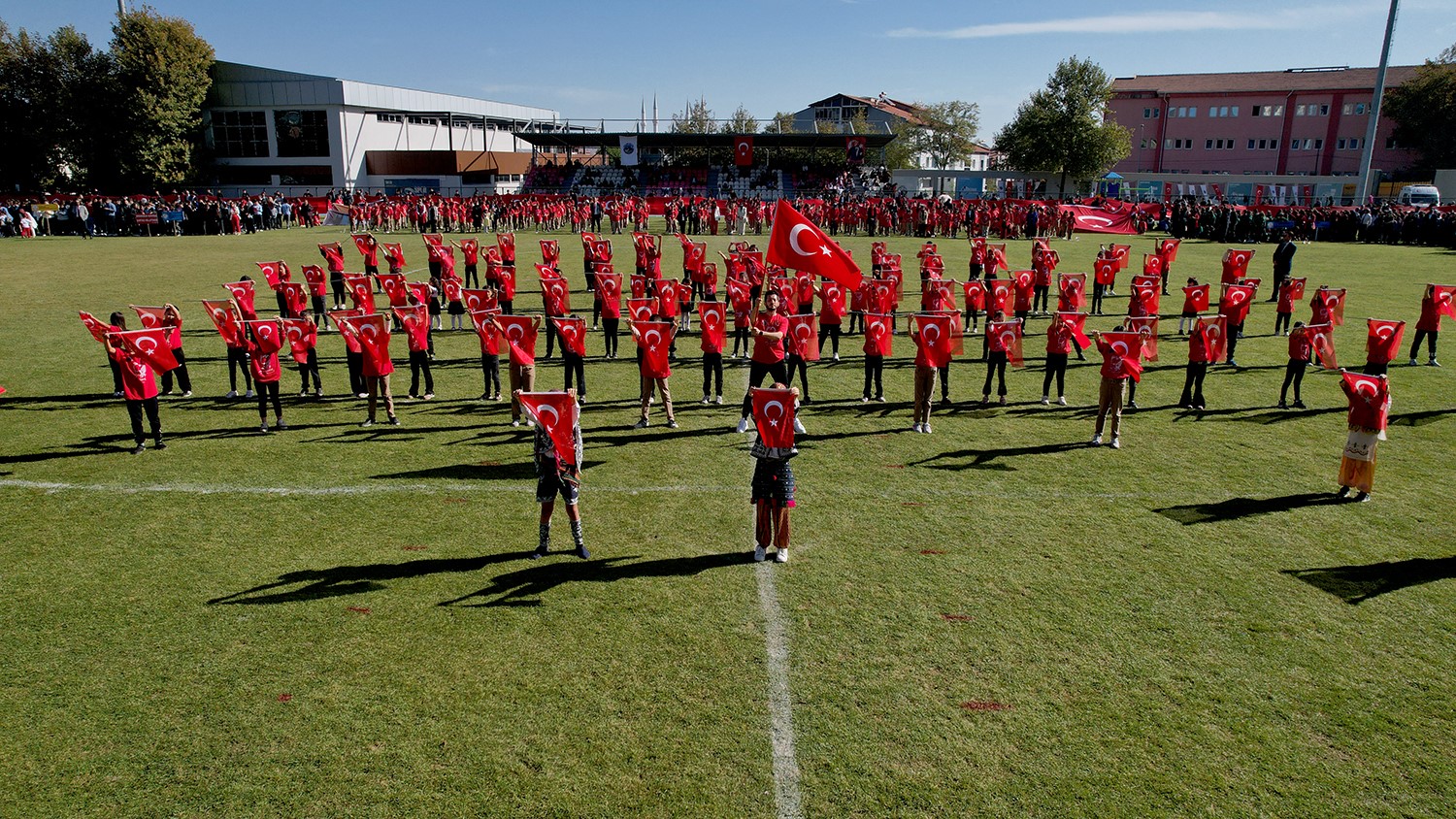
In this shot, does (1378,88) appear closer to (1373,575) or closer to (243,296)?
(1373,575)

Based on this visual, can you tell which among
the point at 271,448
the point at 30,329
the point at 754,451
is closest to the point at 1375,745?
the point at 754,451

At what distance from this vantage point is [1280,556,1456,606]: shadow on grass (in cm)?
842

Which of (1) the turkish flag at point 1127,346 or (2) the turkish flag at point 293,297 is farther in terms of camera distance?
(2) the turkish flag at point 293,297

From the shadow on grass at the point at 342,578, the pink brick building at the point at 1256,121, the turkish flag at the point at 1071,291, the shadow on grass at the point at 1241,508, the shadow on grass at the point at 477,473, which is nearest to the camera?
the shadow on grass at the point at 342,578

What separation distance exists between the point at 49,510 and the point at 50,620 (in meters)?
3.40

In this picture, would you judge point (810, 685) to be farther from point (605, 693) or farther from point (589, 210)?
point (589, 210)

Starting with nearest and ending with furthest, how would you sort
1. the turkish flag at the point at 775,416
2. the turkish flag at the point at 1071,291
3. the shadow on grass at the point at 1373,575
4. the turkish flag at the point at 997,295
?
the shadow on grass at the point at 1373,575 → the turkish flag at the point at 775,416 → the turkish flag at the point at 997,295 → the turkish flag at the point at 1071,291

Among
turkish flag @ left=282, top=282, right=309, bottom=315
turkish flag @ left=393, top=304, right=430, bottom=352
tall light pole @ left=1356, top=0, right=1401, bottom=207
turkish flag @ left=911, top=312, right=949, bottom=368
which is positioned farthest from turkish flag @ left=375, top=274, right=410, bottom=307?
tall light pole @ left=1356, top=0, right=1401, bottom=207

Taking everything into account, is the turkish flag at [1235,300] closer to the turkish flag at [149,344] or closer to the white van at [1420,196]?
the turkish flag at [149,344]

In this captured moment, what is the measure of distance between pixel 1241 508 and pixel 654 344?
811 cm

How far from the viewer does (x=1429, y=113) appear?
2749 inches

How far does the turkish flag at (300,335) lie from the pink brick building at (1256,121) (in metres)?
88.0

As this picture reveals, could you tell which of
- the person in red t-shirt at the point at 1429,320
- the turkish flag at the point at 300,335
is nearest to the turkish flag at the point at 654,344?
the turkish flag at the point at 300,335

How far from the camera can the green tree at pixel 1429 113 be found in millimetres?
69188
